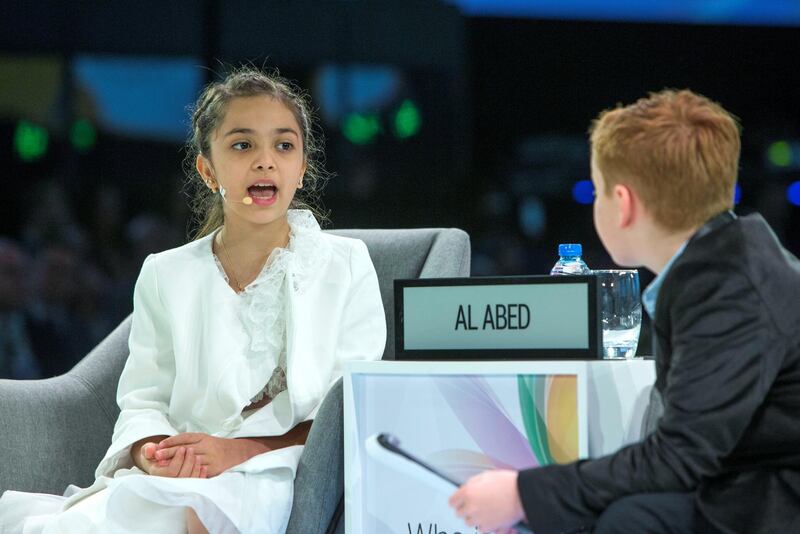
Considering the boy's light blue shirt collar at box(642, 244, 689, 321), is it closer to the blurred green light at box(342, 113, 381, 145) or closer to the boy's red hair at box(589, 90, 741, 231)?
the boy's red hair at box(589, 90, 741, 231)

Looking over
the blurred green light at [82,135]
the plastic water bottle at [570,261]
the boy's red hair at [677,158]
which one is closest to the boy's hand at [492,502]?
the boy's red hair at [677,158]

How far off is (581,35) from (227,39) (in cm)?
173

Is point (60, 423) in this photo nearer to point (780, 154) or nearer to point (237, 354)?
point (237, 354)

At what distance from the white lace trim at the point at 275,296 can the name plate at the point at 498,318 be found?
0.44m

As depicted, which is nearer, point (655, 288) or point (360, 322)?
point (655, 288)

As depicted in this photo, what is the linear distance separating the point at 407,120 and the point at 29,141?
1855mm

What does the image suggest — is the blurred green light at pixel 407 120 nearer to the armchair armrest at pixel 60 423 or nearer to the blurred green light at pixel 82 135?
the blurred green light at pixel 82 135

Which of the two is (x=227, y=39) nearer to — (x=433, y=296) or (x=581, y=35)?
(x=581, y=35)

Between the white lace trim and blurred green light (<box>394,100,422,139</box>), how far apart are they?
2.85 m

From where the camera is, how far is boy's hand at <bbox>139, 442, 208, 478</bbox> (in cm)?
221

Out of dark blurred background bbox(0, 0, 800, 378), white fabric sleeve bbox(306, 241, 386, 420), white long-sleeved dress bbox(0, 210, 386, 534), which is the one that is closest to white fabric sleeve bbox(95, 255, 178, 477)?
white long-sleeved dress bbox(0, 210, 386, 534)

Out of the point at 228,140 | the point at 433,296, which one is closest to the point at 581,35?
the point at 228,140

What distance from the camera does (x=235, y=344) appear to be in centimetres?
244

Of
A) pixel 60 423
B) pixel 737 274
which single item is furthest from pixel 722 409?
pixel 60 423
